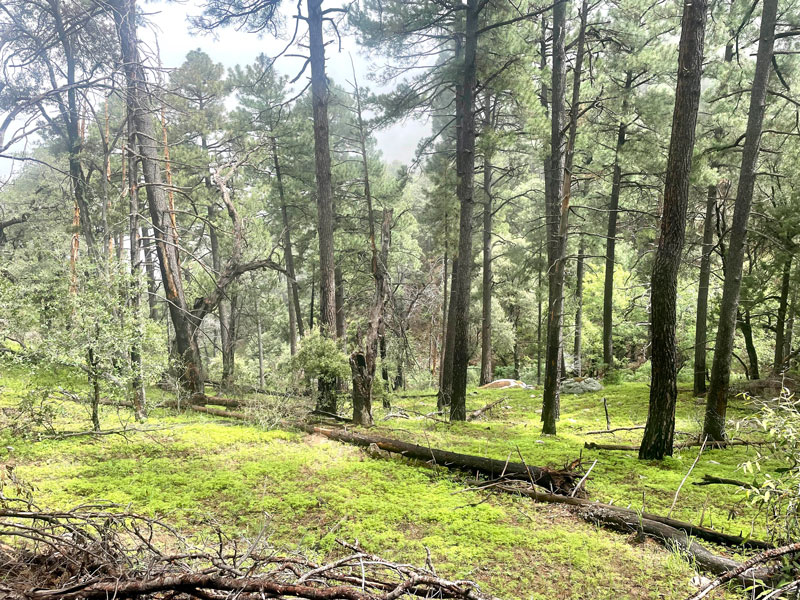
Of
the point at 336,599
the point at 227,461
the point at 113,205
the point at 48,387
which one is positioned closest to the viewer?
the point at 336,599

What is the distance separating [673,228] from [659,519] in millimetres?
3844

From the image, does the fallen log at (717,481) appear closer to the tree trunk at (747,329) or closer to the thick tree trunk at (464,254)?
the thick tree trunk at (464,254)

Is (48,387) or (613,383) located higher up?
(48,387)

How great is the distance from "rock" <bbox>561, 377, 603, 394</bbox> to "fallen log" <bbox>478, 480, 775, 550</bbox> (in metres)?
10.6

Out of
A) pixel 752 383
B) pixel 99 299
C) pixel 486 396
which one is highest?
pixel 99 299

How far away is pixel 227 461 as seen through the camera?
5.68m

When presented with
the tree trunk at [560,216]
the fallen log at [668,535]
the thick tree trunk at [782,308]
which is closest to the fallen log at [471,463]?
the fallen log at [668,535]

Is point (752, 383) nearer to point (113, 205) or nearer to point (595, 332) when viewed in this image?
point (595, 332)

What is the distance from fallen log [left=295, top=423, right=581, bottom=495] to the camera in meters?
4.81

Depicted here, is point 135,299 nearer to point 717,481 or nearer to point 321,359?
point 321,359

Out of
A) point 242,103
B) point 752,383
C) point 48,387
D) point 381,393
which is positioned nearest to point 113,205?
point 242,103

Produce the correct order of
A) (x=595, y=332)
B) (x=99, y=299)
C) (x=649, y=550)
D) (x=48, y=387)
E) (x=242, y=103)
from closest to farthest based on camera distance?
1. (x=649, y=550)
2. (x=48, y=387)
3. (x=99, y=299)
4. (x=242, y=103)
5. (x=595, y=332)

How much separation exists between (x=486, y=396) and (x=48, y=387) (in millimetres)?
12188

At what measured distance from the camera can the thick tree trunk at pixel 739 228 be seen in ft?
20.1
